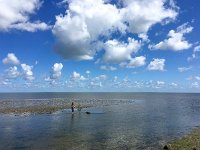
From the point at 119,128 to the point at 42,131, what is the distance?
1299cm

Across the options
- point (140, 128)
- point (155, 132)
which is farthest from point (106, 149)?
point (140, 128)

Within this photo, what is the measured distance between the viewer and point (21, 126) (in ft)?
166

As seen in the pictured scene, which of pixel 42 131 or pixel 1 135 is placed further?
pixel 42 131

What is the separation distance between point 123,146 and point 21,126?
77.5 ft

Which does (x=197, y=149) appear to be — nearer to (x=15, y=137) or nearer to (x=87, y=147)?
(x=87, y=147)

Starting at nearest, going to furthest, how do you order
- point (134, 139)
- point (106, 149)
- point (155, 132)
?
point (106, 149) < point (134, 139) < point (155, 132)

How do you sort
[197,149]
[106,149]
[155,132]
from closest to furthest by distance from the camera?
[197,149] → [106,149] → [155,132]

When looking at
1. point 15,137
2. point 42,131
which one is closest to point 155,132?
point 42,131

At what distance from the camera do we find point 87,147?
33531 mm

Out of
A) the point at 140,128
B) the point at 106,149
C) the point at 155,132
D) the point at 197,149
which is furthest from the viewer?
the point at 140,128

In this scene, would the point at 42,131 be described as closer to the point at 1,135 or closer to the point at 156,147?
the point at 1,135

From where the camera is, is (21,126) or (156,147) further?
(21,126)

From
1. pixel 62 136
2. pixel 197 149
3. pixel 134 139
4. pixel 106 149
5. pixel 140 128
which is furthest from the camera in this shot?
pixel 140 128

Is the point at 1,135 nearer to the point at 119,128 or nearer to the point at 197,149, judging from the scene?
the point at 119,128
